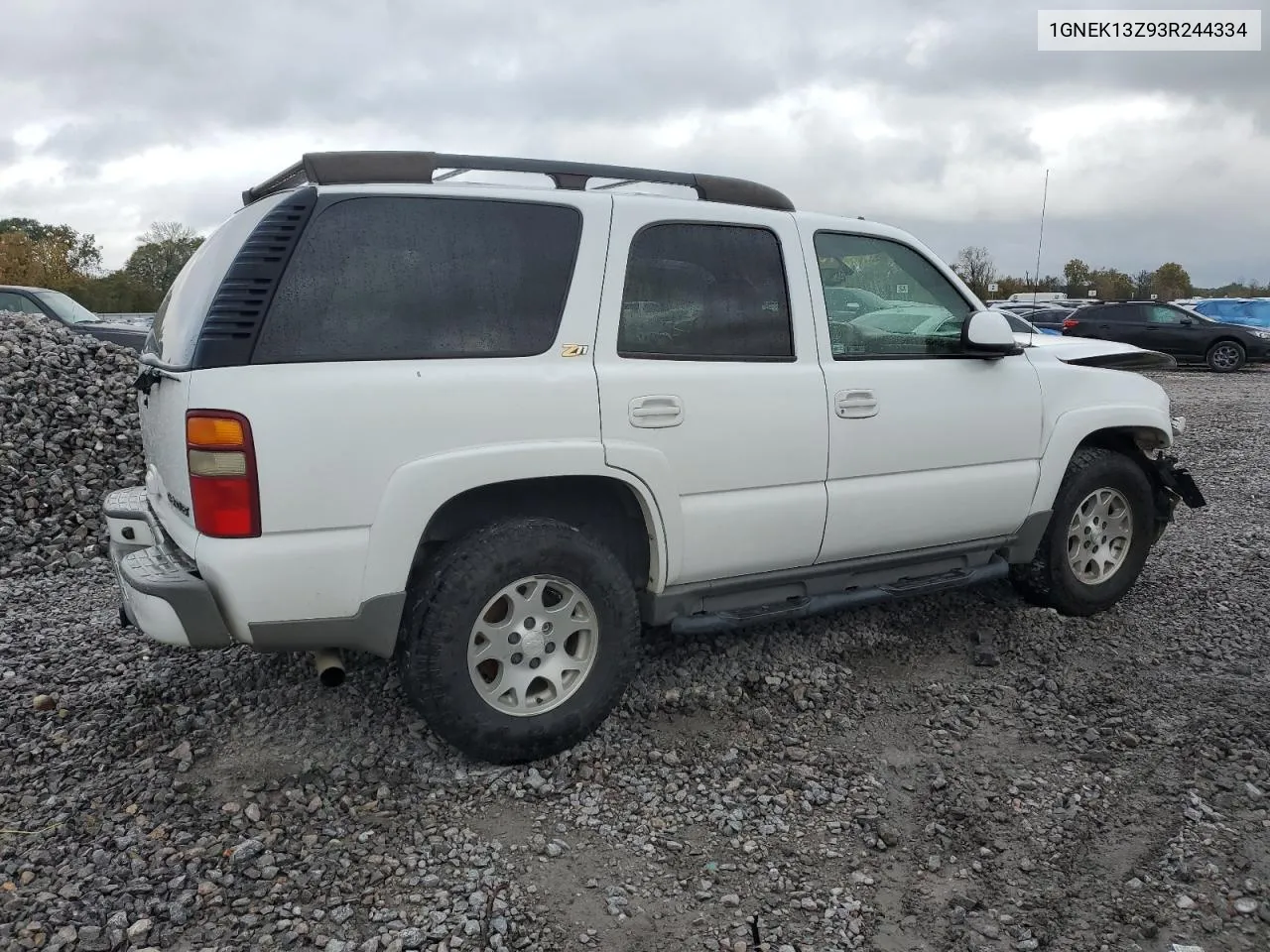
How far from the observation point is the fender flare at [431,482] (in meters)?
3.18

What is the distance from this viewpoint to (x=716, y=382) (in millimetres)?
3721

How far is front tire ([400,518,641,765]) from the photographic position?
3291mm

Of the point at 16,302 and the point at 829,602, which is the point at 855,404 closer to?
the point at 829,602

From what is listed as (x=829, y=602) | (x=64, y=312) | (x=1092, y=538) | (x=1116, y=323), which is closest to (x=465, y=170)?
(x=829, y=602)

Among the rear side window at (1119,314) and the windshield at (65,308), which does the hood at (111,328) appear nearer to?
the windshield at (65,308)

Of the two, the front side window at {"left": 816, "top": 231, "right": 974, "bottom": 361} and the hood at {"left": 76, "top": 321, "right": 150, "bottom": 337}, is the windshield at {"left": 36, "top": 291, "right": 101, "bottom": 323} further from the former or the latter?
the front side window at {"left": 816, "top": 231, "right": 974, "bottom": 361}

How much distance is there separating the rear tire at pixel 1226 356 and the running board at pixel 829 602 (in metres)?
19.2

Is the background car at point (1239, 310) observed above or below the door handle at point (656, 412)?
below

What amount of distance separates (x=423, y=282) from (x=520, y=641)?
4.14 ft

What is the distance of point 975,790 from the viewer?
346 cm

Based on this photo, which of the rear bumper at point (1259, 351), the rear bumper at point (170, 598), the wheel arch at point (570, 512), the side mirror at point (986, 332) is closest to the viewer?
the rear bumper at point (170, 598)

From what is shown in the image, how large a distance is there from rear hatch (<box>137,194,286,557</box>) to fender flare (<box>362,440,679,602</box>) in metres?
0.56

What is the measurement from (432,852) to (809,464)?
1984 mm

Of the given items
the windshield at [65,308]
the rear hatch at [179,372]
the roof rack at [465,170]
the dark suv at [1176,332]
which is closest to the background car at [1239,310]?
the dark suv at [1176,332]
